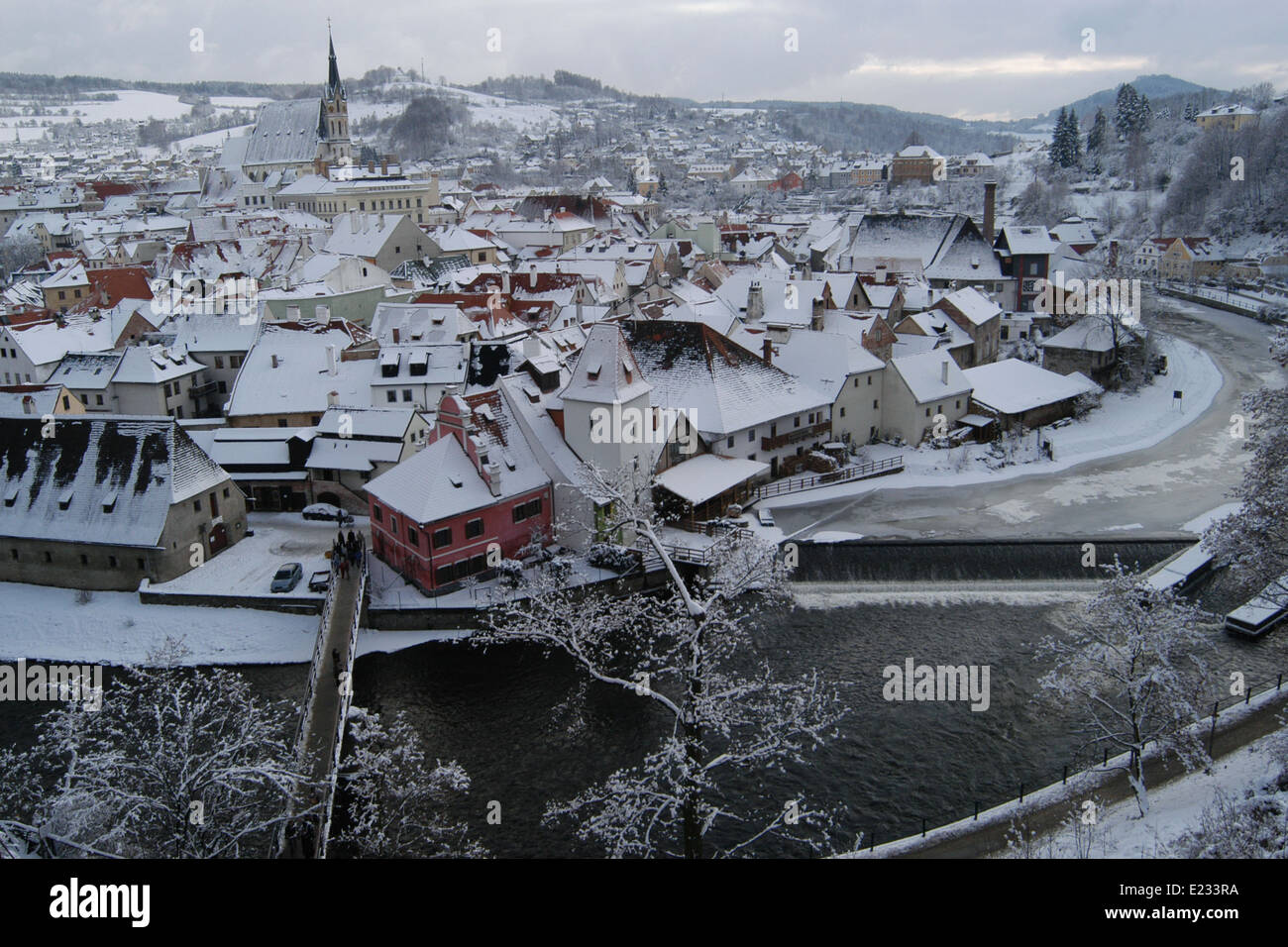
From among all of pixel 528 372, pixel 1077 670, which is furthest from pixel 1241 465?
pixel 528 372

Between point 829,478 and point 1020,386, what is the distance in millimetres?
15477

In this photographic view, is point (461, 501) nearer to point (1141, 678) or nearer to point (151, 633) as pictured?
point (151, 633)

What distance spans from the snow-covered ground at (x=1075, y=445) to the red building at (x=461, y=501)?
35.4 feet

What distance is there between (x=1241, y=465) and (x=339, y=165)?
12082 cm

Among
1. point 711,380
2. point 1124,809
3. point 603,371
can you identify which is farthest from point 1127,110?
point 1124,809

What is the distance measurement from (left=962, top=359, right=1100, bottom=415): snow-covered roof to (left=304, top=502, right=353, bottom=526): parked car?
30900 mm

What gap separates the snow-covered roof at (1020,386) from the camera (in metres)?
50.4

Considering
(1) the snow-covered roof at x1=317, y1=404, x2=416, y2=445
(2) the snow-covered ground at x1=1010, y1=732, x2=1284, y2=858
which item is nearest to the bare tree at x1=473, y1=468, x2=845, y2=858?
(2) the snow-covered ground at x1=1010, y1=732, x2=1284, y2=858

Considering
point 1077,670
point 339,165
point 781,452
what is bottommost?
point 1077,670

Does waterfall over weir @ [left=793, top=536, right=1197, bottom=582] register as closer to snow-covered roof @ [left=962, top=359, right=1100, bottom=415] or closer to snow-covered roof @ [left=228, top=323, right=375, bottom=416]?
snow-covered roof @ [left=962, top=359, right=1100, bottom=415]

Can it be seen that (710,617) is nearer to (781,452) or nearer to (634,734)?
(634,734)

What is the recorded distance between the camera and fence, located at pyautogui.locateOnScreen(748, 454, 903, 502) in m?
41.9
